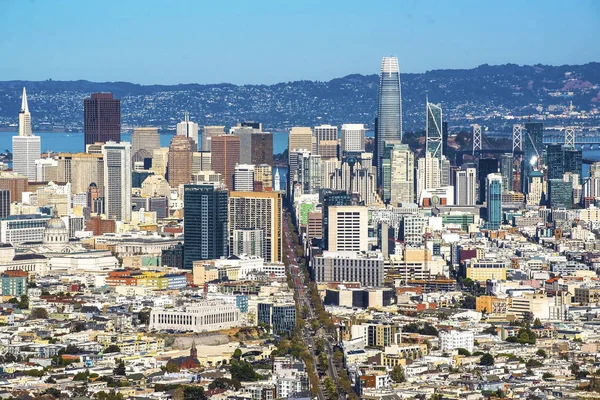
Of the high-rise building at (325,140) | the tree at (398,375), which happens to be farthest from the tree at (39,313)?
→ the high-rise building at (325,140)

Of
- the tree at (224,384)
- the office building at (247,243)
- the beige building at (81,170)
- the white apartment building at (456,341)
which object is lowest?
the tree at (224,384)

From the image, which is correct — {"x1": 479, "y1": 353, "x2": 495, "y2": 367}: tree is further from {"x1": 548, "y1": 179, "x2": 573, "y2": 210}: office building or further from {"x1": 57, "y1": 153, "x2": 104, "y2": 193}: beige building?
{"x1": 57, "y1": 153, "x2": 104, "y2": 193}: beige building

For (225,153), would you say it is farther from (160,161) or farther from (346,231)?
(346,231)

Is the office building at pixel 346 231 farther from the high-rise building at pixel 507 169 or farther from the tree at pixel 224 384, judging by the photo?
the high-rise building at pixel 507 169

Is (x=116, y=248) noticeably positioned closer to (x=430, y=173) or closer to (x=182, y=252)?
(x=182, y=252)

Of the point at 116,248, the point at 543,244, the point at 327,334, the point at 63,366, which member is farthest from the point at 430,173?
the point at 63,366

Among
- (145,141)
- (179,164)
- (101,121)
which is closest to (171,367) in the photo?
(179,164)
